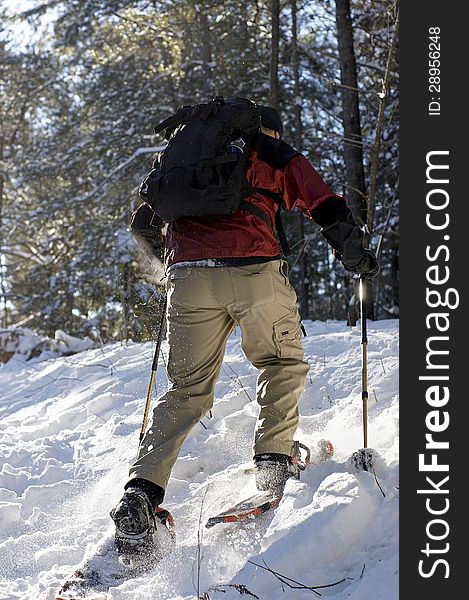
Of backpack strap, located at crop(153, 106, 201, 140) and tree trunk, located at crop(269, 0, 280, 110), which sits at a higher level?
tree trunk, located at crop(269, 0, 280, 110)

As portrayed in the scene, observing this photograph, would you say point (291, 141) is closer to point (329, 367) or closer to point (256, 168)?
point (329, 367)

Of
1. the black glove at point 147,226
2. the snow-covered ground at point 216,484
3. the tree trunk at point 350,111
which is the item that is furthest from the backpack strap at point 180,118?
the tree trunk at point 350,111

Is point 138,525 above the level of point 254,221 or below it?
below

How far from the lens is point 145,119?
606 inches

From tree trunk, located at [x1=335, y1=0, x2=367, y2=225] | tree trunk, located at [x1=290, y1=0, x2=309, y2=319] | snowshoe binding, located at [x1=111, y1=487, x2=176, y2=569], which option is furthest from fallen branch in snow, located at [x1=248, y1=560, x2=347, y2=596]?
tree trunk, located at [x1=290, y1=0, x2=309, y2=319]

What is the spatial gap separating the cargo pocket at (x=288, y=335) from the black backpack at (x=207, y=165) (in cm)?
52

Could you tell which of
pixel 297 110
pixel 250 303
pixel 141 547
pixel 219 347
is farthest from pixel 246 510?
pixel 297 110

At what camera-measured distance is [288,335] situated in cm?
357

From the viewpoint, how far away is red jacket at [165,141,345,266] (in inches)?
134

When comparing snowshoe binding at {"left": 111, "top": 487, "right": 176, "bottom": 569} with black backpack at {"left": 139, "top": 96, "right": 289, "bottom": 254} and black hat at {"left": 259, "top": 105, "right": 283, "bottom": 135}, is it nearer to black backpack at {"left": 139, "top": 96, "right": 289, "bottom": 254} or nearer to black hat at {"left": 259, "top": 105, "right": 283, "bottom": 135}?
black backpack at {"left": 139, "top": 96, "right": 289, "bottom": 254}

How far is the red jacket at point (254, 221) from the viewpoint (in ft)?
11.2

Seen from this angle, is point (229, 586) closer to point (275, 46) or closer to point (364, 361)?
point (364, 361)

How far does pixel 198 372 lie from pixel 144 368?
3.32 m

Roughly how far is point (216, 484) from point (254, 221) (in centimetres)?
156
